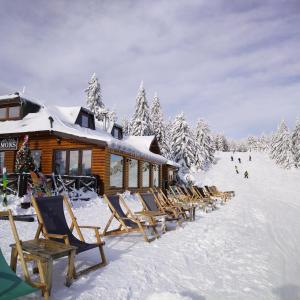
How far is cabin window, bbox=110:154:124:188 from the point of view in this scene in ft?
55.8

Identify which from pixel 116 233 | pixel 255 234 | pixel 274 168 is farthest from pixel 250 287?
pixel 274 168

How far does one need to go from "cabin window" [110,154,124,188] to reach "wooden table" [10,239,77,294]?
1257cm

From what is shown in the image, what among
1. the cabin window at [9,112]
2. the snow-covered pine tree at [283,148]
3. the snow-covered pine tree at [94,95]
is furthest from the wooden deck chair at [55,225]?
the snow-covered pine tree at [283,148]

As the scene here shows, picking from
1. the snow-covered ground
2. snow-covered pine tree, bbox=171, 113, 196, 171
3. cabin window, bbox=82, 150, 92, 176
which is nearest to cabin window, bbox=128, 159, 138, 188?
cabin window, bbox=82, 150, 92, 176

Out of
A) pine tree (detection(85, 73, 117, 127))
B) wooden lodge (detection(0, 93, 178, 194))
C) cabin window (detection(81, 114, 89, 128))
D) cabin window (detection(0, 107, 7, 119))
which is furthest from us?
pine tree (detection(85, 73, 117, 127))

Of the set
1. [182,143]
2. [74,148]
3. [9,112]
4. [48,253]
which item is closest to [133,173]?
[74,148]

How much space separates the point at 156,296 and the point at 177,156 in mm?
38969

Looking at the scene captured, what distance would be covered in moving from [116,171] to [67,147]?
303 centimetres

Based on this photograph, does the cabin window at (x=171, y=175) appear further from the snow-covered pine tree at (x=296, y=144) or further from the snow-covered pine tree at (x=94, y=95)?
the snow-covered pine tree at (x=296, y=144)

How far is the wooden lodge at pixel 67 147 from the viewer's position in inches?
633

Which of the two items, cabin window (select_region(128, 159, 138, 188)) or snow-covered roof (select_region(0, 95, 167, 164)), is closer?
snow-covered roof (select_region(0, 95, 167, 164))

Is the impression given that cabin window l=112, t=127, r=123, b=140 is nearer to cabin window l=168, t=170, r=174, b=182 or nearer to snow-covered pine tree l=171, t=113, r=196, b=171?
cabin window l=168, t=170, r=174, b=182

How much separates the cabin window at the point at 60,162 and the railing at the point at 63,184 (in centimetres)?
174

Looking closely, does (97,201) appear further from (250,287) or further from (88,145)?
(250,287)
